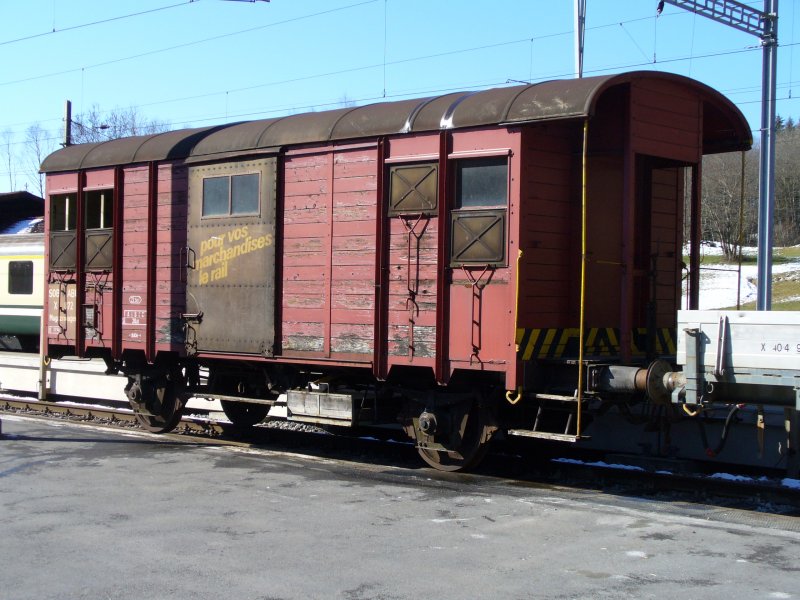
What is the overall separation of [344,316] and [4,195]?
66.4 feet

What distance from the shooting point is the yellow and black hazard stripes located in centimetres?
888

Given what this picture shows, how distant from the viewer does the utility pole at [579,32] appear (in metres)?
19.9

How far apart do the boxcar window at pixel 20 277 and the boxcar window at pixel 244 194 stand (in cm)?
1295

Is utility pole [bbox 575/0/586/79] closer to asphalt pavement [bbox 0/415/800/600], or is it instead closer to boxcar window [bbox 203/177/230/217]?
boxcar window [bbox 203/177/230/217]

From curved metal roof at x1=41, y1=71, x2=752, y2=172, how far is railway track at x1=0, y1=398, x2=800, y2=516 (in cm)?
372

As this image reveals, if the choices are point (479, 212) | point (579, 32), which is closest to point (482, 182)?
point (479, 212)

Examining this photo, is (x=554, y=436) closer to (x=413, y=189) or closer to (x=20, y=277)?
(x=413, y=189)

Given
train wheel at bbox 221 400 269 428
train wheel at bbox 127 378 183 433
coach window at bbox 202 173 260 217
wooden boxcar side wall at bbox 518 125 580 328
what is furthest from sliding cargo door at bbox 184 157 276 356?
wooden boxcar side wall at bbox 518 125 580 328

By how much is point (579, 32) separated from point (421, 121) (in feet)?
38.6

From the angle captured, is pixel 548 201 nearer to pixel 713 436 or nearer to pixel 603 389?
pixel 603 389

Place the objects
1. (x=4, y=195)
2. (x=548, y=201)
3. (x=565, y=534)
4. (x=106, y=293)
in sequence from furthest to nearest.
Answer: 1. (x=4, y=195)
2. (x=106, y=293)
3. (x=548, y=201)
4. (x=565, y=534)

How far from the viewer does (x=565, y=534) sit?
711 centimetres

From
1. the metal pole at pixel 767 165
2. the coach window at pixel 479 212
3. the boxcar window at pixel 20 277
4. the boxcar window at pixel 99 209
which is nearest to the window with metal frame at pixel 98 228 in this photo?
the boxcar window at pixel 99 209

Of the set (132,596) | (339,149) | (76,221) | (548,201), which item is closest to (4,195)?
(76,221)
